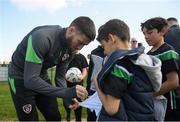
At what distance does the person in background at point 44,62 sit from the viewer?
446cm

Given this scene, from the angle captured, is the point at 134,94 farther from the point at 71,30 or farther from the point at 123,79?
the point at 71,30

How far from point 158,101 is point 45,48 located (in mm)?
1370

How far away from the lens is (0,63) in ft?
134

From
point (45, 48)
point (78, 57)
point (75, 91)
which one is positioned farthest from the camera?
point (78, 57)

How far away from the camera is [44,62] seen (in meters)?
4.94

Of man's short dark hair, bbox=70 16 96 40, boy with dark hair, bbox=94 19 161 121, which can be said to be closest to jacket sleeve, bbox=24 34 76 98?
man's short dark hair, bbox=70 16 96 40

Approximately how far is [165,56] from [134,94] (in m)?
1.48

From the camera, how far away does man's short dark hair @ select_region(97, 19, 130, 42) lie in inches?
140

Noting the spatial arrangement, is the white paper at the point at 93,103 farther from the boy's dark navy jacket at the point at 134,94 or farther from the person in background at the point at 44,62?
the boy's dark navy jacket at the point at 134,94

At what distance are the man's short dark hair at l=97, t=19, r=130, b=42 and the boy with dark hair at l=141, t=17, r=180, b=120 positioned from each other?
1310 millimetres

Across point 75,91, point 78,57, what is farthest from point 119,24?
point 78,57

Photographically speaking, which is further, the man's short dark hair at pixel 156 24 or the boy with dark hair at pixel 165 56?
the man's short dark hair at pixel 156 24

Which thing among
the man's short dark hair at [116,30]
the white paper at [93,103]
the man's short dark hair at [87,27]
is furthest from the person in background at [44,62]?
the man's short dark hair at [116,30]

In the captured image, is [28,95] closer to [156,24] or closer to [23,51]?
[23,51]
